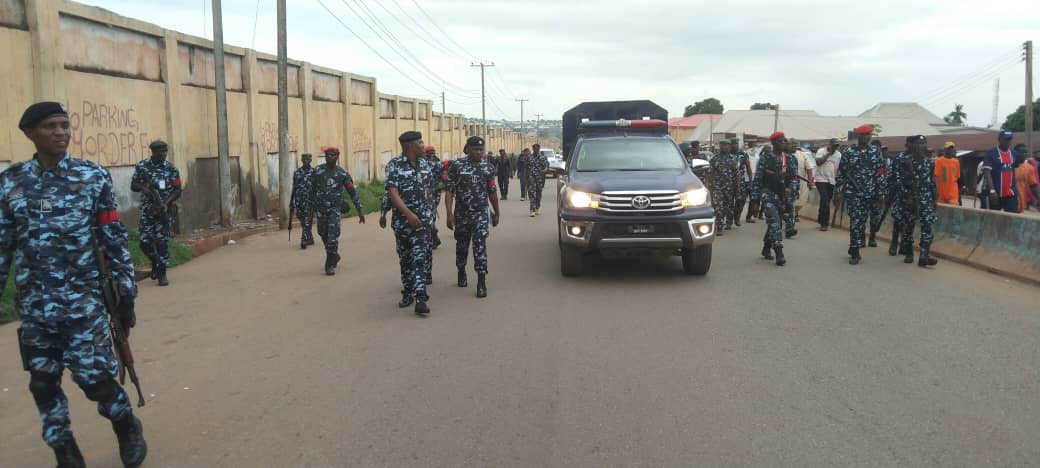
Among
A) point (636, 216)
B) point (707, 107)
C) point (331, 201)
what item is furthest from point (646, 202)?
point (707, 107)

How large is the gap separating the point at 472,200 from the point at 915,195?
19.0ft

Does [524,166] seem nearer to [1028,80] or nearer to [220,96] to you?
[220,96]

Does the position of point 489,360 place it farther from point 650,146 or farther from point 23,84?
point 23,84

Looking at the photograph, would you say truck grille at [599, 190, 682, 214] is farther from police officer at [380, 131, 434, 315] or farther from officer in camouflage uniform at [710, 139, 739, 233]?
officer in camouflage uniform at [710, 139, 739, 233]

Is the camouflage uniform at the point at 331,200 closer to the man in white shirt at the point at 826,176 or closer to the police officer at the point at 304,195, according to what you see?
the police officer at the point at 304,195

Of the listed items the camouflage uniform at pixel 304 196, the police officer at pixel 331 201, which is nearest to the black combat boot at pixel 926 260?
the police officer at pixel 331 201

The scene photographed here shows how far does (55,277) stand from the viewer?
382 centimetres

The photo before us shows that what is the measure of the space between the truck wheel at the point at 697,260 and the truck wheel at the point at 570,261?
1262mm

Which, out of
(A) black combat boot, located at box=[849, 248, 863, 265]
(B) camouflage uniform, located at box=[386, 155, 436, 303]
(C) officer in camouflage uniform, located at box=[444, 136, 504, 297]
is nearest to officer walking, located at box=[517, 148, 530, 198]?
(A) black combat boot, located at box=[849, 248, 863, 265]

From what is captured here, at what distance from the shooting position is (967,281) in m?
9.25

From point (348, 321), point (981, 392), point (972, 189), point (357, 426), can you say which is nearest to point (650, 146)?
point (348, 321)

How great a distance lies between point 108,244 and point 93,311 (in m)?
0.35

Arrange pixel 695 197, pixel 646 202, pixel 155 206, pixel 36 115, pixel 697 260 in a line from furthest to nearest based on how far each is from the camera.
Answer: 1. pixel 155 206
2. pixel 697 260
3. pixel 695 197
4. pixel 646 202
5. pixel 36 115

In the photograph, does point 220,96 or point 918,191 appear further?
point 220,96
